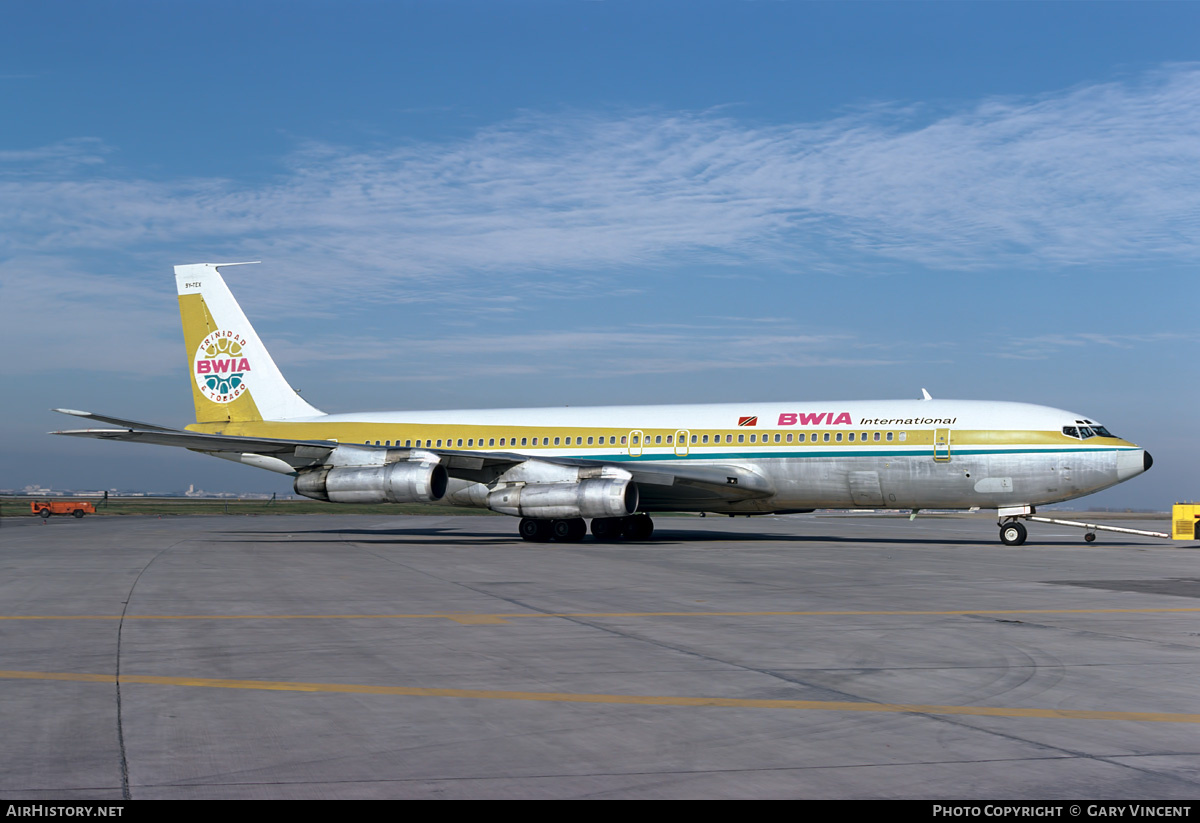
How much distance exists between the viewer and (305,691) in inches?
329

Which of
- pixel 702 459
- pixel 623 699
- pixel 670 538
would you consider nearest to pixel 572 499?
pixel 702 459

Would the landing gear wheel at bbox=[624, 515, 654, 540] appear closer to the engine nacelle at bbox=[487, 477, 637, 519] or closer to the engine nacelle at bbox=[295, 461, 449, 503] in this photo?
Answer: the engine nacelle at bbox=[487, 477, 637, 519]

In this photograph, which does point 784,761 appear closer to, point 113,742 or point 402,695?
point 402,695

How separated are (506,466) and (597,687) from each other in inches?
888

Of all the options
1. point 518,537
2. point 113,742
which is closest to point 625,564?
point 518,537

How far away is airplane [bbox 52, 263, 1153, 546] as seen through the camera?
28.0 meters

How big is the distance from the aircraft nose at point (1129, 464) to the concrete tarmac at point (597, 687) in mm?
9805

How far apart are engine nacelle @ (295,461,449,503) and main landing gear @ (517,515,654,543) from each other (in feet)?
10.3

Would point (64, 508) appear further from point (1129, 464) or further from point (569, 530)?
point (1129, 464)

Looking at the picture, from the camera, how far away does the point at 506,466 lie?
3091cm

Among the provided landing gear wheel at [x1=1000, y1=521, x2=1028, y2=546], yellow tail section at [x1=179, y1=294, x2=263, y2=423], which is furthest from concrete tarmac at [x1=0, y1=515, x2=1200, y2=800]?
yellow tail section at [x1=179, y1=294, x2=263, y2=423]

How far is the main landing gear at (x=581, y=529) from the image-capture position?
31953mm

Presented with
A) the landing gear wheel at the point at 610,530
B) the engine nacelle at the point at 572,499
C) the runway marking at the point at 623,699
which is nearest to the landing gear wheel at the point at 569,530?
the landing gear wheel at the point at 610,530
